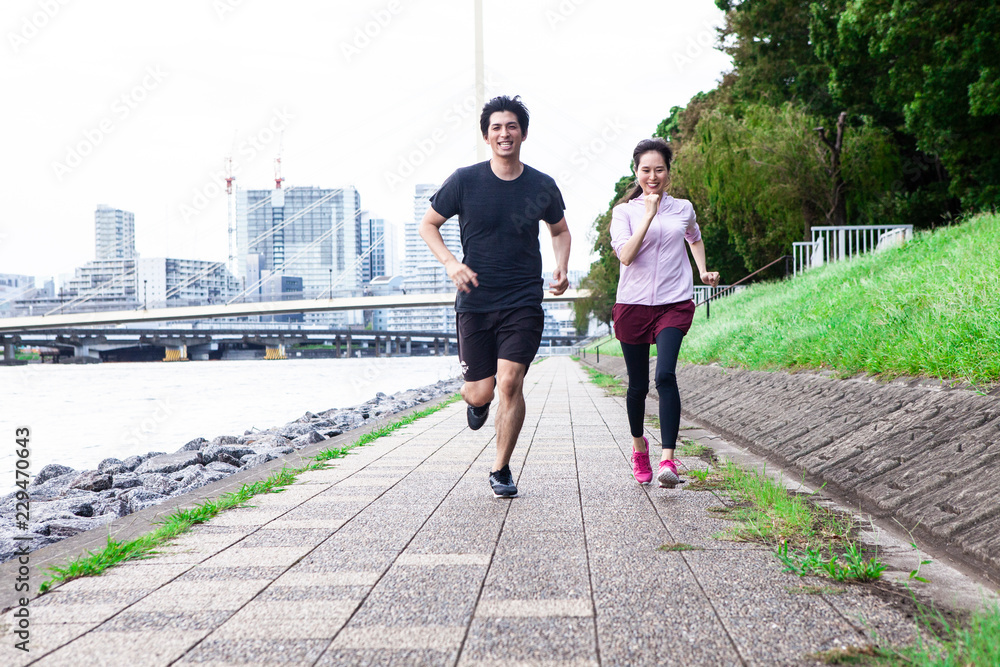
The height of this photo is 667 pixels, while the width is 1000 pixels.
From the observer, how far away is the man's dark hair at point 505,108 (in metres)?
3.56

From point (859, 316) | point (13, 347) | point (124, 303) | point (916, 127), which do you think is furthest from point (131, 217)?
point (859, 316)

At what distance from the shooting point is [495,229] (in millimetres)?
3535

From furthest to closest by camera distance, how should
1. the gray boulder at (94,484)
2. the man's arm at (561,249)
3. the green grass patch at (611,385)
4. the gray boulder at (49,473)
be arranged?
1. the green grass patch at (611,385)
2. the gray boulder at (49,473)
3. the gray boulder at (94,484)
4. the man's arm at (561,249)

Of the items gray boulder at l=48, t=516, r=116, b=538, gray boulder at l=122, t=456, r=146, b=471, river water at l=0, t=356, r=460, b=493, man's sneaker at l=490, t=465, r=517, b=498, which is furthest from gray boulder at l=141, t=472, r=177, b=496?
man's sneaker at l=490, t=465, r=517, b=498

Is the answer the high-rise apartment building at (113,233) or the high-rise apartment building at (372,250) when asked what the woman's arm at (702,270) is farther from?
the high-rise apartment building at (113,233)

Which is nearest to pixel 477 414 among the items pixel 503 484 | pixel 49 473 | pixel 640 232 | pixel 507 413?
pixel 507 413

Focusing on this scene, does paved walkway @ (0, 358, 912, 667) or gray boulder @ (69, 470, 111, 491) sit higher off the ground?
paved walkway @ (0, 358, 912, 667)

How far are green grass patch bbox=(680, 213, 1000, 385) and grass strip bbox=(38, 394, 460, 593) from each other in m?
3.42

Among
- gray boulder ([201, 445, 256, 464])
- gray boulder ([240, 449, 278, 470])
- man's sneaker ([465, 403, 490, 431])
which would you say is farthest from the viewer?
gray boulder ([201, 445, 256, 464])

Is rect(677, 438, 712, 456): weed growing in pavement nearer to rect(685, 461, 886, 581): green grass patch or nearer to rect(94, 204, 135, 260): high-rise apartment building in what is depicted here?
rect(685, 461, 886, 581): green grass patch

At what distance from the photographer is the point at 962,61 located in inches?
466

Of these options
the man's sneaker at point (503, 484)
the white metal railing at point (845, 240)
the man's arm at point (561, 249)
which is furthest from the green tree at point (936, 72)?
Result: the man's sneaker at point (503, 484)

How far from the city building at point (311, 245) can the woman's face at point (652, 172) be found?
3487 cm

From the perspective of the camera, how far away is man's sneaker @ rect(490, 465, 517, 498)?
142 inches
